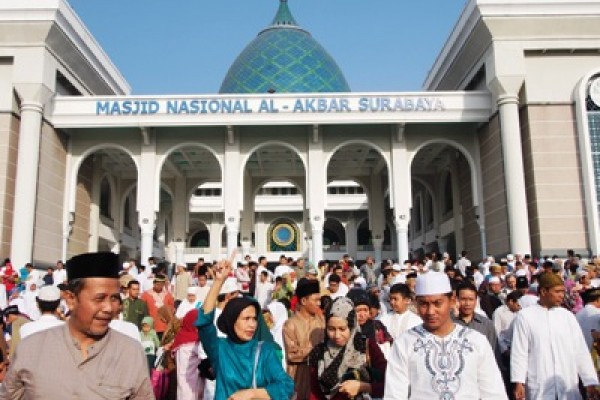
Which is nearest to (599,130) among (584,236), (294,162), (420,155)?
(584,236)

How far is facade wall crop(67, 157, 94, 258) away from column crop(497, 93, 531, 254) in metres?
14.3

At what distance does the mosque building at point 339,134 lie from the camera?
54.6 ft

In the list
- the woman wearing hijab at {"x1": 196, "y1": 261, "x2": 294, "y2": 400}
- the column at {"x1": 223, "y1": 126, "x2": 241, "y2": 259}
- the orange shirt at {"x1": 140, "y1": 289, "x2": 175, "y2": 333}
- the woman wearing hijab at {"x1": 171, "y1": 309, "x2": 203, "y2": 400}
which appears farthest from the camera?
the column at {"x1": 223, "y1": 126, "x2": 241, "y2": 259}

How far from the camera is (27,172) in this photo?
54.2 feet

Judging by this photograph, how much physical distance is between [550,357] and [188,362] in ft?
9.14

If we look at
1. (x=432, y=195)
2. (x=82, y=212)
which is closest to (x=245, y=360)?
(x=82, y=212)

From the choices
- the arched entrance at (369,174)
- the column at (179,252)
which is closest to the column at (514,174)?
the arched entrance at (369,174)

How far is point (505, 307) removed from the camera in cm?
570

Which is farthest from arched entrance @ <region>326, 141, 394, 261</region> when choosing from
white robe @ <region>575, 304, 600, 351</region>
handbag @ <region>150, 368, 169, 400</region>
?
handbag @ <region>150, 368, 169, 400</region>

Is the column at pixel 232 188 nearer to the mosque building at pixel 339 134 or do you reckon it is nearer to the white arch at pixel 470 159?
the mosque building at pixel 339 134

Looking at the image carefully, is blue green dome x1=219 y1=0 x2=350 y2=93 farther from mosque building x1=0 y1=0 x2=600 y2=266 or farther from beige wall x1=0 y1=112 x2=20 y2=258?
beige wall x1=0 y1=112 x2=20 y2=258

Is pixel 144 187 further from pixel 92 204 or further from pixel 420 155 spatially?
pixel 420 155

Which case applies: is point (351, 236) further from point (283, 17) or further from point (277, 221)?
point (283, 17)

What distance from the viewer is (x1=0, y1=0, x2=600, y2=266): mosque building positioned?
1664 centimetres
